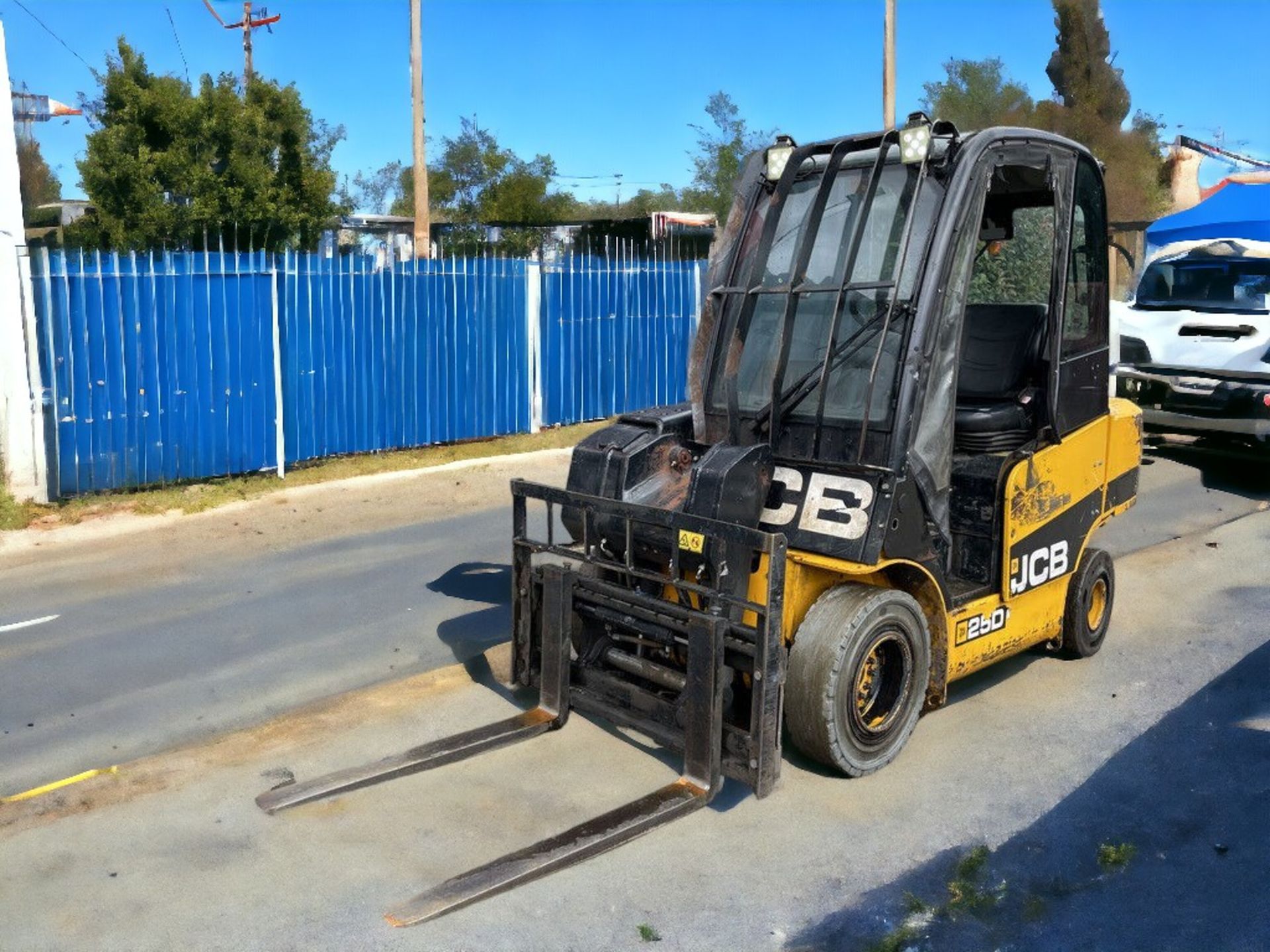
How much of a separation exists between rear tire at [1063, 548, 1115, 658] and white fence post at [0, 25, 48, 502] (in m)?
8.32

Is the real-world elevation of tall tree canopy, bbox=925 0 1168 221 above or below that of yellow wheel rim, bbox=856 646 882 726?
above

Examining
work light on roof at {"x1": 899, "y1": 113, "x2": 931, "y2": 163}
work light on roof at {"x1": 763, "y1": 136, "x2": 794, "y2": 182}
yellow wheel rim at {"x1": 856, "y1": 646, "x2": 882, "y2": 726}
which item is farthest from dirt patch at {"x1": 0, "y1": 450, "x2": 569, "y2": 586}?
work light on roof at {"x1": 899, "y1": 113, "x2": 931, "y2": 163}

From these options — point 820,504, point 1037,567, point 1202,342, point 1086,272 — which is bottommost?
point 1037,567

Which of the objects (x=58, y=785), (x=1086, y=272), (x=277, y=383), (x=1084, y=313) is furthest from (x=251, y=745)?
(x=277, y=383)

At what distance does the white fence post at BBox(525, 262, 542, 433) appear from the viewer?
14953mm

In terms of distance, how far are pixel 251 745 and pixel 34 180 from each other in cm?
4025

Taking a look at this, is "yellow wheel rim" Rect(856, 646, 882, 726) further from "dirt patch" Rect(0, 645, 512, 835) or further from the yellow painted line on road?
the yellow painted line on road

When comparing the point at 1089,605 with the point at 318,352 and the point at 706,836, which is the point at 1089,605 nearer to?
the point at 706,836

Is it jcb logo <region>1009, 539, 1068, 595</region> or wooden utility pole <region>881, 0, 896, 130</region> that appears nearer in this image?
jcb logo <region>1009, 539, 1068, 595</region>

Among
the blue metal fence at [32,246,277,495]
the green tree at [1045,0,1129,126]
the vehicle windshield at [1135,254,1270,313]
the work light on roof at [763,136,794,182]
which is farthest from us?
the green tree at [1045,0,1129,126]

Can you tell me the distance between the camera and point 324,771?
17.6 ft

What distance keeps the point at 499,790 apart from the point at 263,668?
2216 mm

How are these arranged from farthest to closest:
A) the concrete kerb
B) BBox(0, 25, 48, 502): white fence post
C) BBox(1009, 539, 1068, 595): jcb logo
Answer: BBox(0, 25, 48, 502): white fence post < the concrete kerb < BBox(1009, 539, 1068, 595): jcb logo

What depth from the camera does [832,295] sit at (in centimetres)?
547
